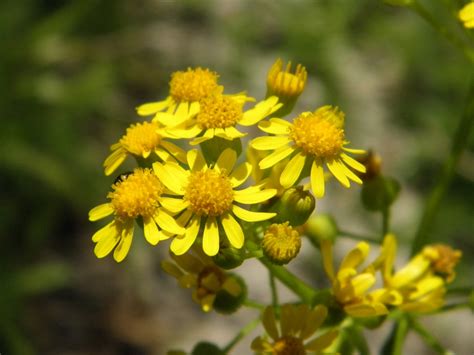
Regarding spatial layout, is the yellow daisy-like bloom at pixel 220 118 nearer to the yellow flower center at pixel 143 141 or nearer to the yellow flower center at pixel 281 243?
the yellow flower center at pixel 143 141

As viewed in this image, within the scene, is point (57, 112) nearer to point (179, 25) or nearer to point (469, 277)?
point (179, 25)

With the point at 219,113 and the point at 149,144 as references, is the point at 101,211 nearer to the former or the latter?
the point at 149,144

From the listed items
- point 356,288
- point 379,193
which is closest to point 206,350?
point 356,288

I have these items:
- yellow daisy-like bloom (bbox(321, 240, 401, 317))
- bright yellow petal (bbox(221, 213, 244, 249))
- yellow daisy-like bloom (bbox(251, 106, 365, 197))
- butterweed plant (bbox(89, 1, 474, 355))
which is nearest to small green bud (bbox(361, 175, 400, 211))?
butterweed plant (bbox(89, 1, 474, 355))

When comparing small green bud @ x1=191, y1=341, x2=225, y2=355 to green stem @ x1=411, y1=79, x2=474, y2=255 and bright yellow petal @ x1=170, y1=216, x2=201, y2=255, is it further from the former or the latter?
green stem @ x1=411, y1=79, x2=474, y2=255

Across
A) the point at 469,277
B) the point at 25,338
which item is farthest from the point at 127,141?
the point at 469,277

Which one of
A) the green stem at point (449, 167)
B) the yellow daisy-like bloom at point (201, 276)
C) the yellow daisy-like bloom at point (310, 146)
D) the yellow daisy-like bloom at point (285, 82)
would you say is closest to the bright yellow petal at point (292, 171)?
the yellow daisy-like bloom at point (310, 146)
